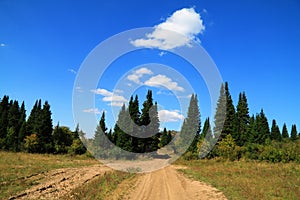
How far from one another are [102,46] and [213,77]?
9.32m

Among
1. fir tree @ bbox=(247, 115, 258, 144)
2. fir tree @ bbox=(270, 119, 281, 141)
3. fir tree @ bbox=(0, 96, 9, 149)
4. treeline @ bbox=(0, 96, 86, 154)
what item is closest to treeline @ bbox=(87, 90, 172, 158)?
treeline @ bbox=(0, 96, 86, 154)

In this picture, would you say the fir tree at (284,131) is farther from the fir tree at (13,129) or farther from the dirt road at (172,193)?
the dirt road at (172,193)

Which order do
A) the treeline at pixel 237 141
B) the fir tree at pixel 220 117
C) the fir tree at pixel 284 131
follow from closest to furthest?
1. the treeline at pixel 237 141
2. the fir tree at pixel 220 117
3. the fir tree at pixel 284 131

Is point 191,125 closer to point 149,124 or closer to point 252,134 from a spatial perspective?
point 149,124

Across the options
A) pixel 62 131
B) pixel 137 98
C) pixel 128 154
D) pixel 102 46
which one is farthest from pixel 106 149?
pixel 102 46

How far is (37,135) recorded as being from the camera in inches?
2259

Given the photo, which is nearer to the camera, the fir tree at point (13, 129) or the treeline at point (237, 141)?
the treeline at point (237, 141)

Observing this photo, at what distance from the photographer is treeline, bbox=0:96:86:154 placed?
2176 inches

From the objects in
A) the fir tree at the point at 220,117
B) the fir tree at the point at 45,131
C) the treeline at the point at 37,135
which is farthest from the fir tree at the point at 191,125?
Result: the fir tree at the point at 45,131

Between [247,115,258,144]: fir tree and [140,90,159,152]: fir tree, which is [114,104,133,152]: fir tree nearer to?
[140,90,159,152]: fir tree

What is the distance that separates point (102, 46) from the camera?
19656 mm

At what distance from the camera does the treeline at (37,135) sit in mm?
55281

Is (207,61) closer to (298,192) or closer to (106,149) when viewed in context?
(298,192)

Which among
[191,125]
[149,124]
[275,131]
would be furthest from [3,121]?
[275,131]
